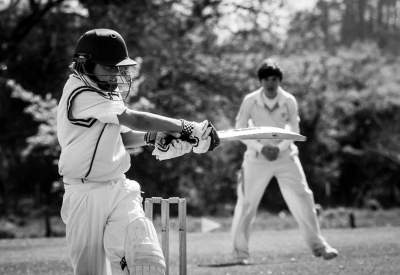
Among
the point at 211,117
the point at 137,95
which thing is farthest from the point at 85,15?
the point at 211,117

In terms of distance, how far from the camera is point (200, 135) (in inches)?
187

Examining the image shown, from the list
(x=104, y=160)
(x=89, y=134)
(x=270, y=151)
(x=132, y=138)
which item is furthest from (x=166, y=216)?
(x=270, y=151)

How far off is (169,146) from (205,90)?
17.3m

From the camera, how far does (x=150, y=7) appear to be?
20656 millimetres

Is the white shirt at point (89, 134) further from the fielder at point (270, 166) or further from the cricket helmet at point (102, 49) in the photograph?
the fielder at point (270, 166)

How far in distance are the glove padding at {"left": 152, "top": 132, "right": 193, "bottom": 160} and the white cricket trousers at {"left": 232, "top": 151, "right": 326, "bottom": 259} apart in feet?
14.0

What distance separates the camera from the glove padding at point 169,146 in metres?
4.86

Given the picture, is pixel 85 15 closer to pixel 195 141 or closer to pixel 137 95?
pixel 137 95

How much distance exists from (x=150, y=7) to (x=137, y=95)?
269 centimetres

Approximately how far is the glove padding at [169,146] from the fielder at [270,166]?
159 inches

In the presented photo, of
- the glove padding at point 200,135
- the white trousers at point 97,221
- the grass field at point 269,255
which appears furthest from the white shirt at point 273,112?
the white trousers at point 97,221

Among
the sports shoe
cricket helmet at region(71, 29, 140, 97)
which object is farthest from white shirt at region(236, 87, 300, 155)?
cricket helmet at region(71, 29, 140, 97)

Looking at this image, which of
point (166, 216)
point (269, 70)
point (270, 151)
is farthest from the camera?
point (269, 70)

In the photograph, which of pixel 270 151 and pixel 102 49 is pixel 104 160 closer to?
pixel 102 49
